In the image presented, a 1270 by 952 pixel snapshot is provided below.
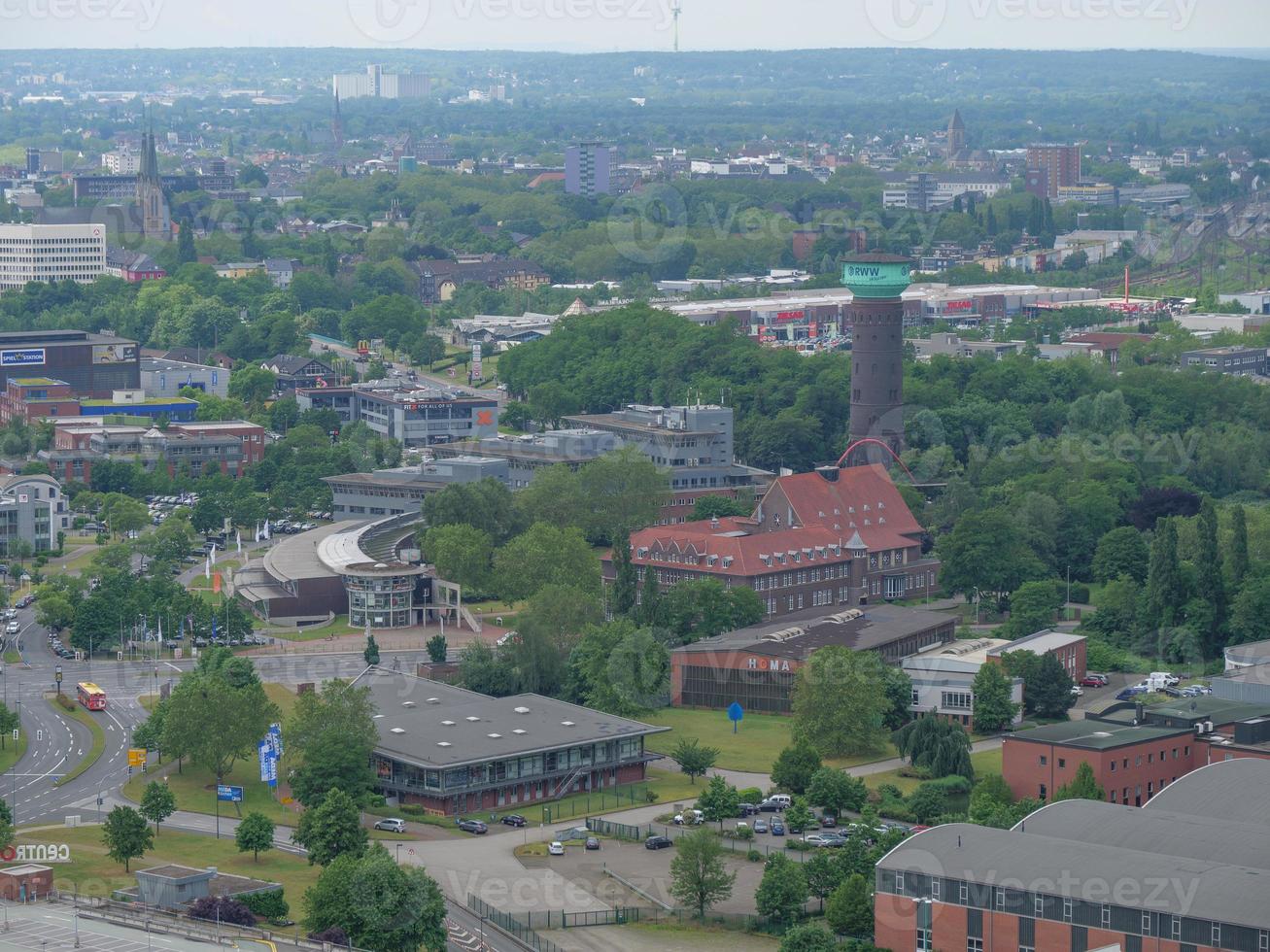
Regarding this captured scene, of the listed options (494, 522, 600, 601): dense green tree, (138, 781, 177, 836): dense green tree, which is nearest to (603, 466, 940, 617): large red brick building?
(494, 522, 600, 601): dense green tree

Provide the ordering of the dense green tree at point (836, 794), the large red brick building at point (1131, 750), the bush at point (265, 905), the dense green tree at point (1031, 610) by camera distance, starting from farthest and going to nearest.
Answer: the dense green tree at point (1031, 610) → the dense green tree at point (836, 794) → the large red brick building at point (1131, 750) → the bush at point (265, 905)

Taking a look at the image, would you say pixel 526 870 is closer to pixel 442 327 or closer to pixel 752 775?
pixel 752 775

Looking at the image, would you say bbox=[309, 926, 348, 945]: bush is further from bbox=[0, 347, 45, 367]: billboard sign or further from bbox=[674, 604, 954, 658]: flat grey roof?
bbox=[0, 347, 45, 367]: billboard sign

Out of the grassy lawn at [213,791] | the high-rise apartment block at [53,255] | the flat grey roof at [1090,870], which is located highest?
the flat grey roof at [1090,870]

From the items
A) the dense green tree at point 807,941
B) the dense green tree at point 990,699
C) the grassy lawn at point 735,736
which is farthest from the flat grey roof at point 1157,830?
the dense green tree at point 990,699

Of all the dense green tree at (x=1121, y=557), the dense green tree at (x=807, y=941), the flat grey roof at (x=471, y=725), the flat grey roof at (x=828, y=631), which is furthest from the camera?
the dense green tree at (x=1121, y=557)

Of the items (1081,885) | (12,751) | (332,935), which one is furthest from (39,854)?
(1081,885)

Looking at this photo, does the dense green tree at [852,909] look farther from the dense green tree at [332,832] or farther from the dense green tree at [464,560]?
the dense green tree at [464,560]
